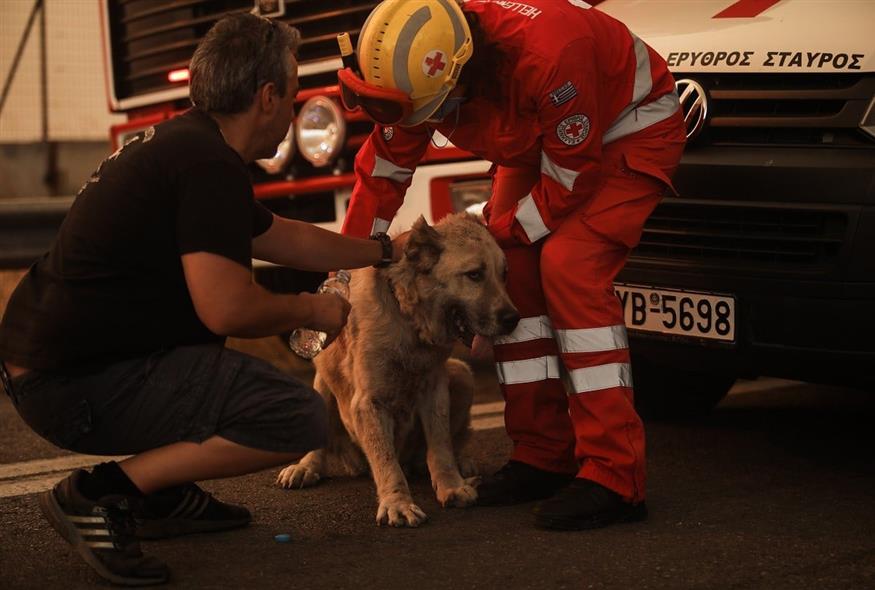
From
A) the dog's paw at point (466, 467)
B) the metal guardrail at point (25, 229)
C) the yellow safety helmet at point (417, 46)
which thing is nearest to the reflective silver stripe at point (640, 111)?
the yellow safety helmet at point (417, 46)

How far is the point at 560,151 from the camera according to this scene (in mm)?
3832

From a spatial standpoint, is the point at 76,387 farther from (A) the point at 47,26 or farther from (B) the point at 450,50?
(A) the point at 47,26

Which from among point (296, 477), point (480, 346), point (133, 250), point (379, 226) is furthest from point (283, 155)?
point (133, 250)

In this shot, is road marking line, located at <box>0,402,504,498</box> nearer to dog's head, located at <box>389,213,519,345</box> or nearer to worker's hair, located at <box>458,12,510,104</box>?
dog's head, located at <box>389,213,519,345</box>

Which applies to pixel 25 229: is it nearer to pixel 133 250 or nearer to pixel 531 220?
pixel 531 220

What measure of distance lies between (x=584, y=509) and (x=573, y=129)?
3.59 feet

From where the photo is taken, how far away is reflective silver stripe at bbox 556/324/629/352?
12.8 ft

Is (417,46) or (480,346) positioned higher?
(417,46)

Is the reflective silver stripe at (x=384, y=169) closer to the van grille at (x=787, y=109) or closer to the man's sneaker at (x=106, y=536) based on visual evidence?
the van grille at (x=787, y=109)

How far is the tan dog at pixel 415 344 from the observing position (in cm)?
417

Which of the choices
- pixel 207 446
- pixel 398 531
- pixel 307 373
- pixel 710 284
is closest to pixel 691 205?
pixel 710 284

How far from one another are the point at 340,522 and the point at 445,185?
192 centimetres

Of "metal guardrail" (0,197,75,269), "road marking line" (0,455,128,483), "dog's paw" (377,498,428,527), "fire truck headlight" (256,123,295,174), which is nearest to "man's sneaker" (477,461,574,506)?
"dog's paw" (377,498,428,527)

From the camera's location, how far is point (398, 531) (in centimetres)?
392
